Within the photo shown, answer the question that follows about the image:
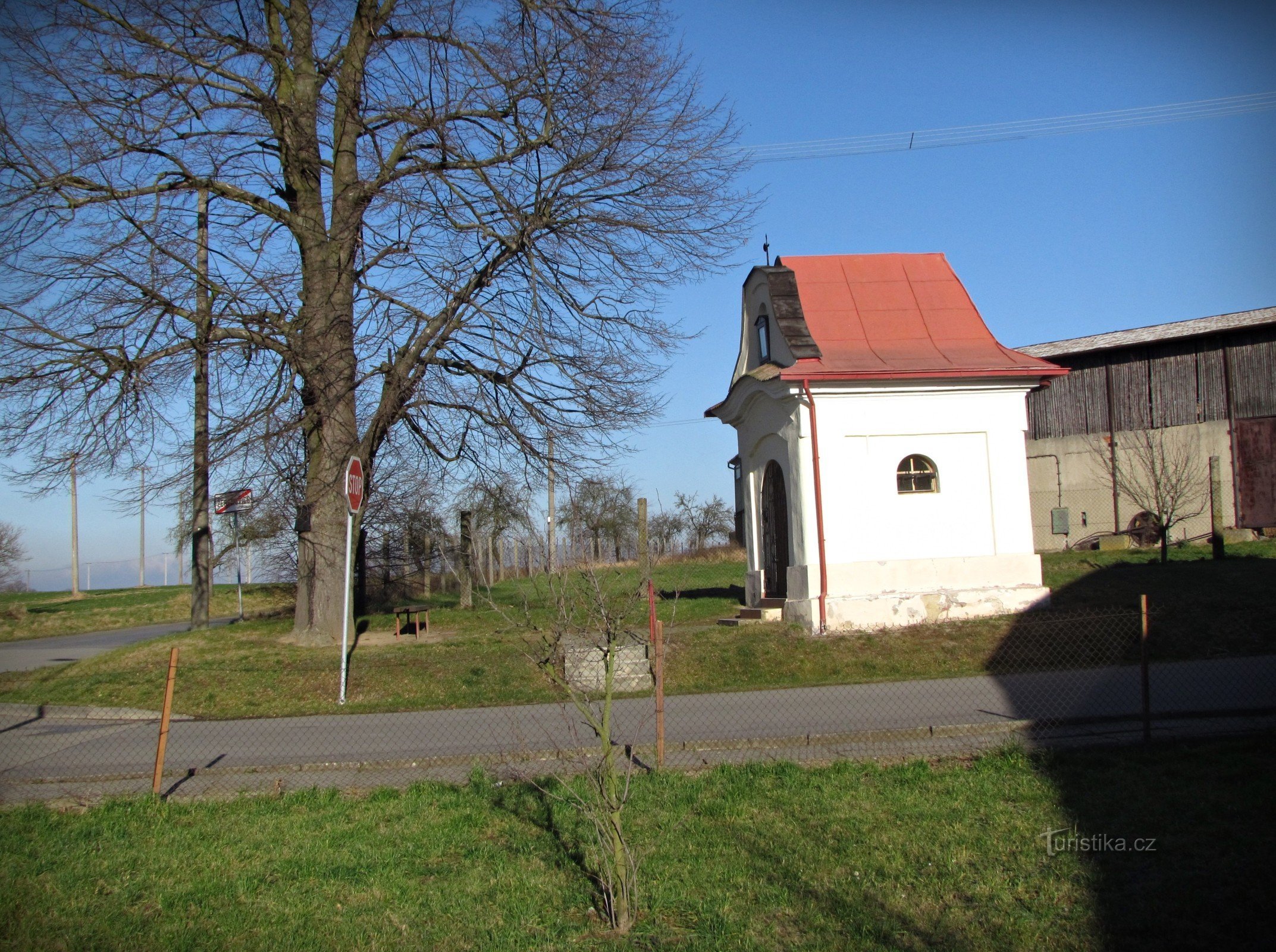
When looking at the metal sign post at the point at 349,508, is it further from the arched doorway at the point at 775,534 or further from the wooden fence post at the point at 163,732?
the arched doorway at the point at 775,534

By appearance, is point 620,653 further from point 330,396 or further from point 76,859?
point 76,859

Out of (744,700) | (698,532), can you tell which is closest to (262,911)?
(744,700)

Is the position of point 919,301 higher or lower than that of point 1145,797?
higher

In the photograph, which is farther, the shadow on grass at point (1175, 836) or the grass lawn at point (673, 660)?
the grass lawn at point (673, 660)

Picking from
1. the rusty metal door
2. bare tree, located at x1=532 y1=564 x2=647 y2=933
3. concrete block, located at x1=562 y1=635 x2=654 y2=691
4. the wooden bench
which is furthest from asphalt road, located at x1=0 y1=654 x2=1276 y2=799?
the rusty metal door

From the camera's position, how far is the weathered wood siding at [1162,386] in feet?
88.1

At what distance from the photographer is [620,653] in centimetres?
1345

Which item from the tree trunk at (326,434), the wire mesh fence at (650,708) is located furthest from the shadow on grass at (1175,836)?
the tree trunk at (326,434)

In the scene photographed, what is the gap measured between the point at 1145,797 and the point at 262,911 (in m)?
6.04

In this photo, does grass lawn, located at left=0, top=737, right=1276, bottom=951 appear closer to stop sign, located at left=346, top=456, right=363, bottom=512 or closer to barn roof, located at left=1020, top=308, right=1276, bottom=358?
stop sign, located at left=346, top=456, right=363, bottom=512

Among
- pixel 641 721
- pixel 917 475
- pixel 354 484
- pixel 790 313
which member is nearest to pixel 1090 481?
pixel 917 475

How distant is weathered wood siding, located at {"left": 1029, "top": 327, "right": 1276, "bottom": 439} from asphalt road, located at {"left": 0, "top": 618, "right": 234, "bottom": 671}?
2494 cm

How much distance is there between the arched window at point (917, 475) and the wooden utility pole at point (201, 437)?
37.8 ft

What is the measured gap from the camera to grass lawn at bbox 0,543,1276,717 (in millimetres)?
13461
